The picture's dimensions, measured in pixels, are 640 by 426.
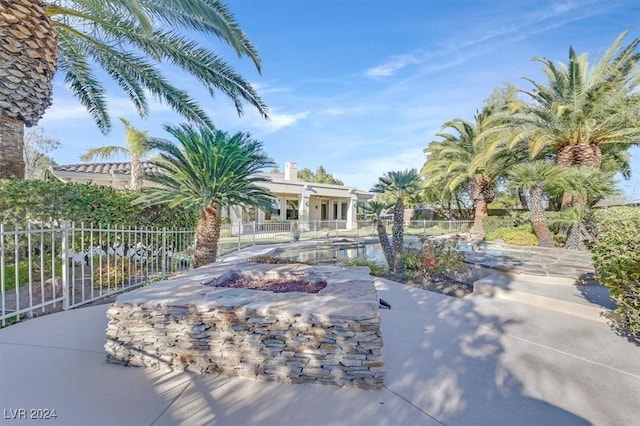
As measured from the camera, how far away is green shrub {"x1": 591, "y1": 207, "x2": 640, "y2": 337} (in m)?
3.71

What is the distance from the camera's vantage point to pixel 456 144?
19.9 metres

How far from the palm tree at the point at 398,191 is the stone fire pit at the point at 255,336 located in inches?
191

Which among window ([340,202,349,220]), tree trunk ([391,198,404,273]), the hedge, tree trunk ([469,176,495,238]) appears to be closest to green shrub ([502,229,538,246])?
tree trunk ([469,176,495,238])

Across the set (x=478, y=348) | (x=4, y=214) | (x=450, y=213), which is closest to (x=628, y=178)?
(x=450, y=213)

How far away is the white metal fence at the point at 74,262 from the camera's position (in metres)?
4.48

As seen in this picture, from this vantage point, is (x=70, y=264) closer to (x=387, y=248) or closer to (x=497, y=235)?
(x=387, y=248)

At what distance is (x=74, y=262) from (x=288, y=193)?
58.3 ft

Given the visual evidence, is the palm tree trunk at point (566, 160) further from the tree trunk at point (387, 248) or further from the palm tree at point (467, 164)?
the tree trunk at point (387, 248)

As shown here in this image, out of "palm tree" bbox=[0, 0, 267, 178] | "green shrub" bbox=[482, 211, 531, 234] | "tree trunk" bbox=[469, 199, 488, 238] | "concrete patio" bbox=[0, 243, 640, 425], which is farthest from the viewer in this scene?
"tree trunk" bbox=[469, 199, 488, 238]

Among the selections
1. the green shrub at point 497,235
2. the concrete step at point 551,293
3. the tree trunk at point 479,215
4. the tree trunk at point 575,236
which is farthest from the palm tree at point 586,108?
the concrete step at point 551,293

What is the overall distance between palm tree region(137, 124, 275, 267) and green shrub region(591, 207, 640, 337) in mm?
6063

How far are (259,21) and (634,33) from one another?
13.9 meters

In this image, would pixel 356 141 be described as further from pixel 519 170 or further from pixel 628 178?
pixel 628 178

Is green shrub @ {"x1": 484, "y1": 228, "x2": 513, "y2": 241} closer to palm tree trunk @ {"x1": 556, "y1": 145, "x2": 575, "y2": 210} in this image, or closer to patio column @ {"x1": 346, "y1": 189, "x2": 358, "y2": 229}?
palm tree trunk @ {"x1": 556, "y1": 145, "x2": 575, "y2": 210}
